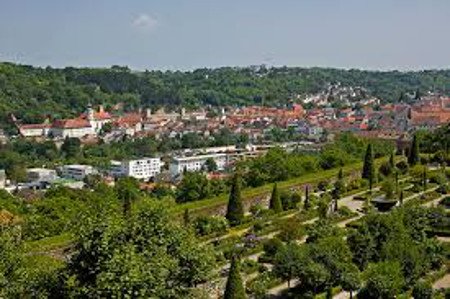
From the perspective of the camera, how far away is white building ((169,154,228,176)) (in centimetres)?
7356

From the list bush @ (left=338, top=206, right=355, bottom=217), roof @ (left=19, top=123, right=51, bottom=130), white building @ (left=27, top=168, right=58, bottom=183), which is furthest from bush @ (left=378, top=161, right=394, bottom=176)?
roof @ (left=19, top=123, right=51, bottom=130)

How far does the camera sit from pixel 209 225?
86.7 feet

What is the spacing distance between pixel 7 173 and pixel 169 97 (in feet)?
210

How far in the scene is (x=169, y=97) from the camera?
134 m

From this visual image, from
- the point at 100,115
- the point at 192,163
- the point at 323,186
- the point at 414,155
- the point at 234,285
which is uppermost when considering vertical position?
the point at 234,285

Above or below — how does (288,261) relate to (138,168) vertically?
above

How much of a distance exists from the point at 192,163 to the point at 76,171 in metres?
11.9

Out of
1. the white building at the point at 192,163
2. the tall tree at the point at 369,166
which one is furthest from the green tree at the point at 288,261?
the white building at the point at 192,163

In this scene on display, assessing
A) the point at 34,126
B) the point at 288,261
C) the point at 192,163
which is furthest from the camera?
the point at 34,126

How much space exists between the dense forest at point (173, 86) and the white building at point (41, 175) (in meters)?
28.4

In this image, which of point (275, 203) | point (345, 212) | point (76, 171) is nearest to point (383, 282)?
point (345, 212)

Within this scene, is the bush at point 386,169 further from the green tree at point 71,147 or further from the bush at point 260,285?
the green tree at point 71,147

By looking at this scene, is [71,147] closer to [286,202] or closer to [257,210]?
[286,202]

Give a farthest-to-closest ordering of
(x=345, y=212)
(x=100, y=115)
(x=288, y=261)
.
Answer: (x=100, y=115)
(x=345, y=212)
(x=288, y=261)
